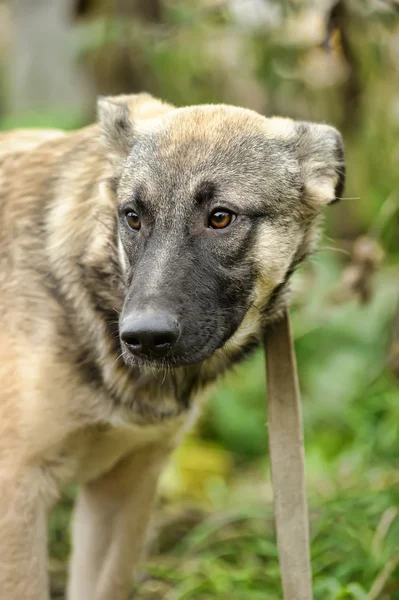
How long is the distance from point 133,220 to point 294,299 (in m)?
1.57

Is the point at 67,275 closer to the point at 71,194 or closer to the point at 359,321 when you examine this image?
the point at 71,194

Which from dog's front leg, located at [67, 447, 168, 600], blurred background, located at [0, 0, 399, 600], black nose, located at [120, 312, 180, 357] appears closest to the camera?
black nose, located at [120, 312, 180, 357]

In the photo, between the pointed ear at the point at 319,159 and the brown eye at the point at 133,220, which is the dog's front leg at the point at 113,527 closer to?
the brown eye at the point at 133,220

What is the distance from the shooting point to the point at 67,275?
3.49 metres

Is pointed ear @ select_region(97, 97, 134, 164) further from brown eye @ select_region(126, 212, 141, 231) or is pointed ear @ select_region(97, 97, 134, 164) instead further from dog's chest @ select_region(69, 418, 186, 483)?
dog's chest @ select_region(69, 418, 186, 483)

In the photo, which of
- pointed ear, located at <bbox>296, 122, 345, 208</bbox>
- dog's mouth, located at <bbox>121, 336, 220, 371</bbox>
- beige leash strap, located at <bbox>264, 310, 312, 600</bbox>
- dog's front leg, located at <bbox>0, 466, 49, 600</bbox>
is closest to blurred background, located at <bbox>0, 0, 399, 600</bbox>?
pointed ear, located at <bbox>296, 122, 345, 208</bbox>

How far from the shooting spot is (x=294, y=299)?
181 inches

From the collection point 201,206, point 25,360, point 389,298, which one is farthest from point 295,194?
point 389,298

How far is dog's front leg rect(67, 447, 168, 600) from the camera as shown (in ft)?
13.4

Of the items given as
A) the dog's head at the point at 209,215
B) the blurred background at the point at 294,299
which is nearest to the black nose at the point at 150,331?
the dog's head at the point at 209,215

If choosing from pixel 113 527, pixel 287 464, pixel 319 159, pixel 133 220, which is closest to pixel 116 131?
pixel 133 220

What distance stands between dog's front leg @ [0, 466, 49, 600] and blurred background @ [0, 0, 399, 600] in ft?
3.72

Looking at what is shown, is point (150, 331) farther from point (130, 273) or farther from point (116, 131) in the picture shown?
point (116, 131)

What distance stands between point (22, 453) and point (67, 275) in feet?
2.26
